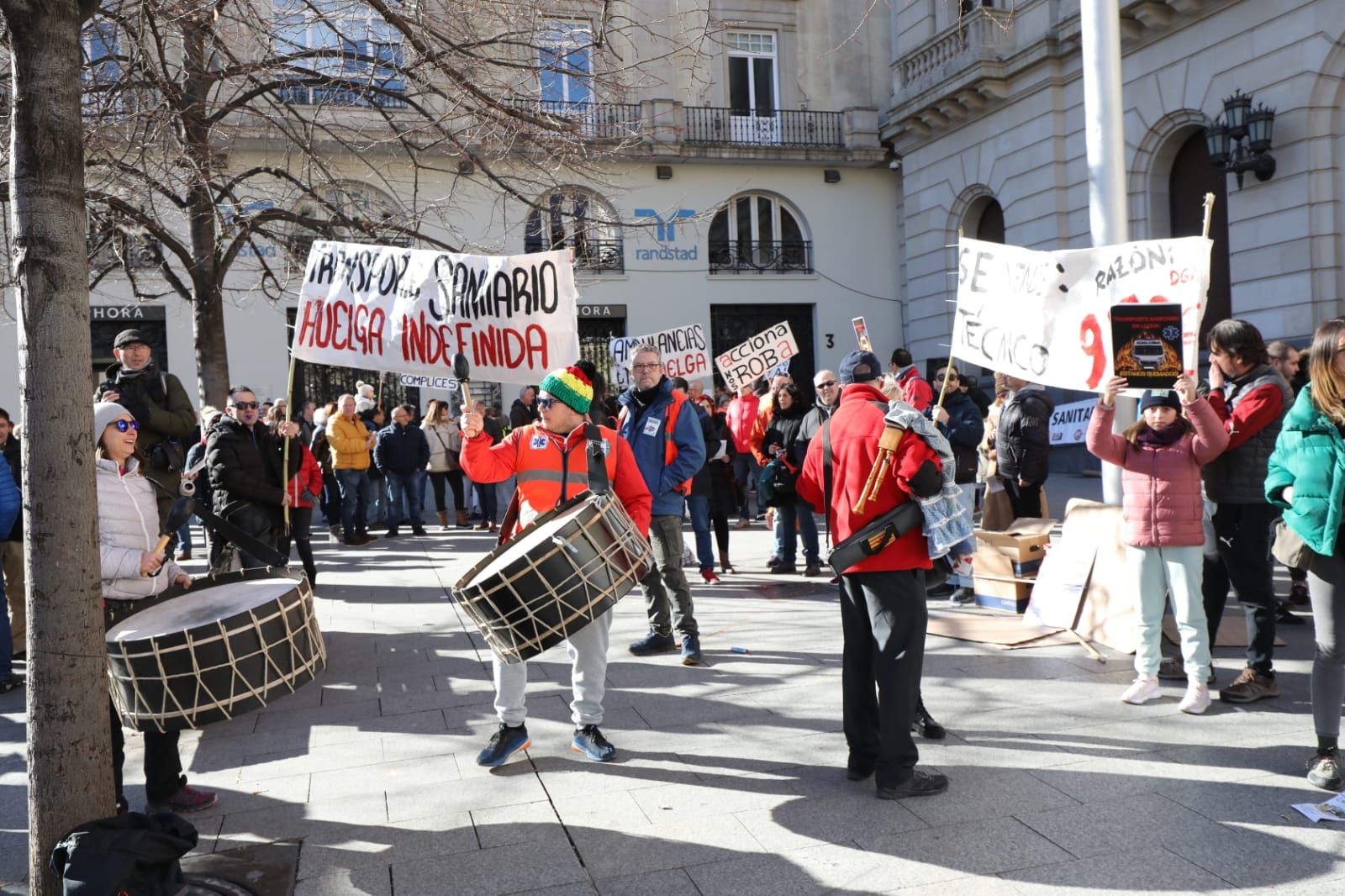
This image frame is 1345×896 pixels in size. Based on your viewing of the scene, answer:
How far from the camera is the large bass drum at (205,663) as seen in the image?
3859 mm

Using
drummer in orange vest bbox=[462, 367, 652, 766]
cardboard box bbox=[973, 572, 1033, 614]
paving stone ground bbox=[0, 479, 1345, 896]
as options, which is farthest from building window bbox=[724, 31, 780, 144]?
drummer in orange vest bbox=[462, 367, 652, 766]

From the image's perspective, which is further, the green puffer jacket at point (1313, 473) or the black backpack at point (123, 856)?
the green puffer jacket at point (1313, 473)

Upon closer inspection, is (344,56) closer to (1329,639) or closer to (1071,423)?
(1329,639)

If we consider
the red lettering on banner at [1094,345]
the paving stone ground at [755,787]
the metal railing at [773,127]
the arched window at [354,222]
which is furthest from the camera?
the metal railing at [773,127]

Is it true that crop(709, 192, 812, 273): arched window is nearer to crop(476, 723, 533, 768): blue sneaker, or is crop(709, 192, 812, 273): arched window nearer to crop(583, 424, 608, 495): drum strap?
crop(583, 424, 608, 495): drum strap

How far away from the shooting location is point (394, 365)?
6422 millimetres

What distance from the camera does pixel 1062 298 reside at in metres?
6.38

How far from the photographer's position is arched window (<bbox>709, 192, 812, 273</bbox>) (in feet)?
83.8

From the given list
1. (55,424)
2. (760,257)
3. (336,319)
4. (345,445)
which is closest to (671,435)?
(336,319)

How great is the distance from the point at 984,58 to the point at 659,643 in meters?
16.5

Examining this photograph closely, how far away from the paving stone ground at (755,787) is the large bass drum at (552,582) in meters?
0.75

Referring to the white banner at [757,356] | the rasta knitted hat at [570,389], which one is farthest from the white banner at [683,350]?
the rasta knitted hat at [570,389]

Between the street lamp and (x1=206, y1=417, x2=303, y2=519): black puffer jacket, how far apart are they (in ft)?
44.3

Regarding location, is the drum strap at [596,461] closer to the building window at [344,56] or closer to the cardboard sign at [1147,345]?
the cardboard sign at [1147,345]
